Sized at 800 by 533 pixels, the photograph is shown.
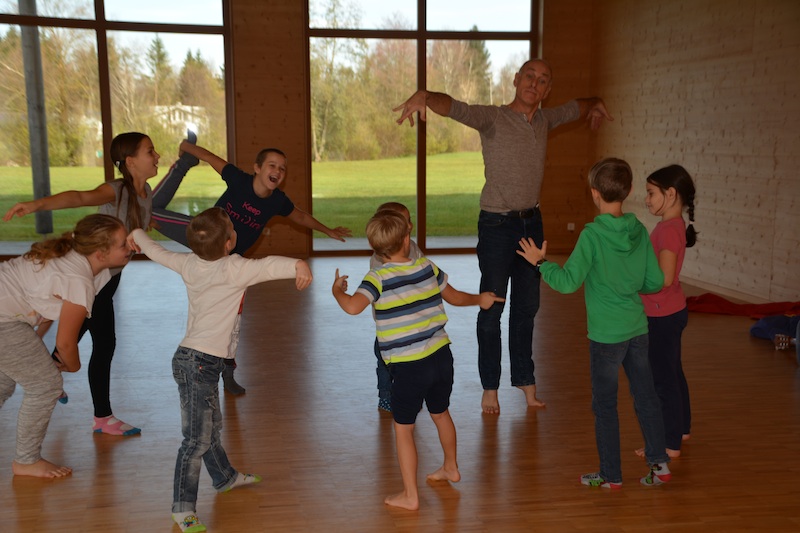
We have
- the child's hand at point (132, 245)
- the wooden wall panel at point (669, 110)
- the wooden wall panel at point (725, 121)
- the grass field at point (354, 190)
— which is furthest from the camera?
the grass field at point (354, 190)

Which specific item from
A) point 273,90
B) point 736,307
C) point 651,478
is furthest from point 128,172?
point 273,90

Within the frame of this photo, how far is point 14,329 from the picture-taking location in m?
3.25

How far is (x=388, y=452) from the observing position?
368 cm

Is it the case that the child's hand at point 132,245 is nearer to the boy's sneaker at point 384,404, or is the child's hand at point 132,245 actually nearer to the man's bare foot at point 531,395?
the boy's sneaker at point 384,404

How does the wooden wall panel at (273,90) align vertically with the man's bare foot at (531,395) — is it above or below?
above

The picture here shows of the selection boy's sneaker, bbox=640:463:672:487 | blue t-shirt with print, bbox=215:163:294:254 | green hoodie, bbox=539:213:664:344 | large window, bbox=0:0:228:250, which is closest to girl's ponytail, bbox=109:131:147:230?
blue t-shirt with print, bbox=215:163:294:254

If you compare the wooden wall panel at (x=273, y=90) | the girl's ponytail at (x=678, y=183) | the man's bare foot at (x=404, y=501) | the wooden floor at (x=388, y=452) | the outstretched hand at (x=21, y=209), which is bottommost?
the wooden floor at (x=388, y=452)

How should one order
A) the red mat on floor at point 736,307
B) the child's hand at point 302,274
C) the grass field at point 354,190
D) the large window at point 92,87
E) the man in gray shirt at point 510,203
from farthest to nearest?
the grass field at point 354,190 → the large window at point 92,87 → the red mat on floor at point 736,307 → the man in gray shirt at point 510,203 → the child's hand at point 302,274

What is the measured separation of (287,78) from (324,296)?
3586mm

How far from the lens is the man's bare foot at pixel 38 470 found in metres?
3.37

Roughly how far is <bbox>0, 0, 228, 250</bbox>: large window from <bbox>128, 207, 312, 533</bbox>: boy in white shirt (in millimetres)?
7429

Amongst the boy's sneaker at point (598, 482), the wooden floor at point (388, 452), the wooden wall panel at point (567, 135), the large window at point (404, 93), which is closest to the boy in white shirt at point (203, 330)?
the wooden floor at point (388, 452)

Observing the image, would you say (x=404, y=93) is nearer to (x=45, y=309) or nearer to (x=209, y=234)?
(x=45, y=309)

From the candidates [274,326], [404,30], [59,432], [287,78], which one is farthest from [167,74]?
[59,432]
